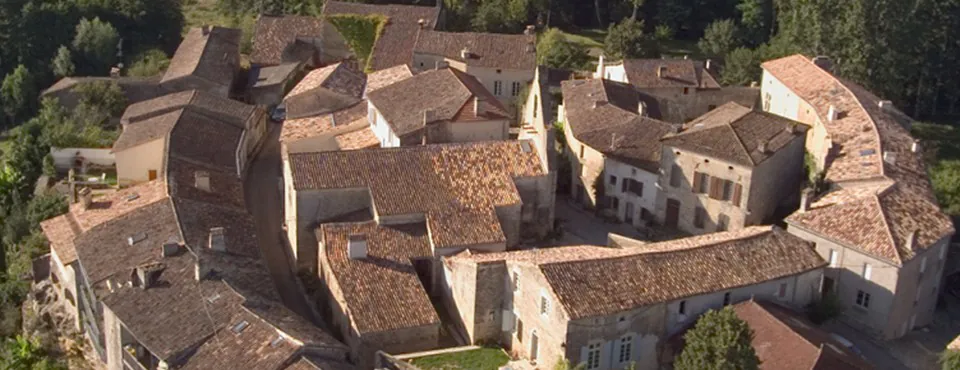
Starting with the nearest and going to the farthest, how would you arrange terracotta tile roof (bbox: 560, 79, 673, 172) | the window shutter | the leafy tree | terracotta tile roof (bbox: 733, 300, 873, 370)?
terracotta tile roof (bbox: 733, 300, 873, 370), the window shutter, terracotta tile roof (bbox: 560, 79, 673, 172), the leafy tree

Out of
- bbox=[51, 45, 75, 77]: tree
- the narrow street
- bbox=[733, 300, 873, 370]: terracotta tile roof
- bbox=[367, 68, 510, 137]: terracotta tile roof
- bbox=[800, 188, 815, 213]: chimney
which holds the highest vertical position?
bbox=[367, 68, 510, 137]: terracotta tile roof

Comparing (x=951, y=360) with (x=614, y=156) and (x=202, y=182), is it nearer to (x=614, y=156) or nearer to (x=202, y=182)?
(x=614, y=156)

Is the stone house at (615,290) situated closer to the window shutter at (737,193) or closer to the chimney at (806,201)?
the chimney at (806,201)

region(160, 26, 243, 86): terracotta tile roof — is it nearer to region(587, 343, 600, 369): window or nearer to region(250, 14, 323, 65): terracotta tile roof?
region(250, 14, 323, 65): terracotta tile roof

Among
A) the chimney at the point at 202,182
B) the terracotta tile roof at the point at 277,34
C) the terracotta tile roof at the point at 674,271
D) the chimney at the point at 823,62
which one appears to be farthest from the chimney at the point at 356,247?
the terracotta tile roof at the point at 277,34

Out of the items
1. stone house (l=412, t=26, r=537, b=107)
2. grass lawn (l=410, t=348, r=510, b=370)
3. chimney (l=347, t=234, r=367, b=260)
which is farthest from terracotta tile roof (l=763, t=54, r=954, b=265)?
chimney (l=347, t=234, r=367, b=260)

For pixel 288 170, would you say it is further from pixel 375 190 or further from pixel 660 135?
pixel 660 135

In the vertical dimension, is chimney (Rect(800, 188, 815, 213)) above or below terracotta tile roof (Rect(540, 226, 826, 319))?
above

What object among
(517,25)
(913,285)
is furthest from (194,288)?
(517,25)
